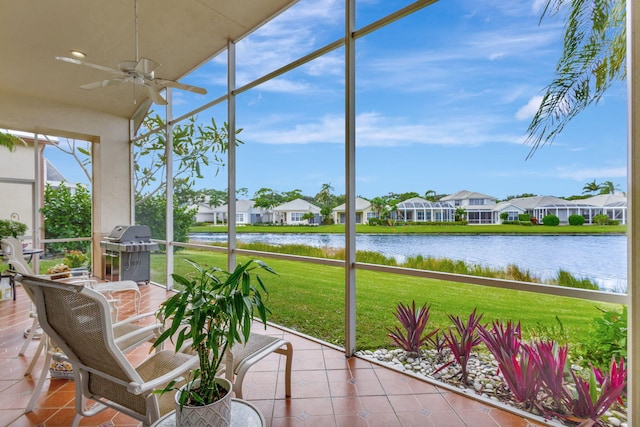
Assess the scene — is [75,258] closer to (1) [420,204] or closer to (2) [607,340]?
(1) [420,204]

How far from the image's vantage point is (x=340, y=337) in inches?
184

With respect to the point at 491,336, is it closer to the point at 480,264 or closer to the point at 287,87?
the point at 480,264

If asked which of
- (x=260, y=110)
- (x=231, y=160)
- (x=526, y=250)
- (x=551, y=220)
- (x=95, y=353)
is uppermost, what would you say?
(x=260, y=110)

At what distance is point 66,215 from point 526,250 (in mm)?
8097

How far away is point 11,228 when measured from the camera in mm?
5570

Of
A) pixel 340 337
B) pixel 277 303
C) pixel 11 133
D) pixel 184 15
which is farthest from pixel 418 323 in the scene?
pixel 11 133

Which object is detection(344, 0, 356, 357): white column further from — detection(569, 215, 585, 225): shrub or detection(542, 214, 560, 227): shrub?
detection(569, 215, 585, 225): shrub

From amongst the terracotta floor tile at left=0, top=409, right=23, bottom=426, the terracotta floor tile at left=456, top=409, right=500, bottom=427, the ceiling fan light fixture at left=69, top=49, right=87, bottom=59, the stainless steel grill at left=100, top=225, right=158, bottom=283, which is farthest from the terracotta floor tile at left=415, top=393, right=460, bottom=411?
the ceiling fan light fixture at left=69, top=49, right=87, bottom=59

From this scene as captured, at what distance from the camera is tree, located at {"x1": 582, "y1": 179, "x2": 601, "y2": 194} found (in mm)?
2295

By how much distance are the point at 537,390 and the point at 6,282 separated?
24.1ft

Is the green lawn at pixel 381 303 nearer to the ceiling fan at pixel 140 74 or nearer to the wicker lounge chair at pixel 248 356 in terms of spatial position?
the wicker lounge chair at pixel 248 356

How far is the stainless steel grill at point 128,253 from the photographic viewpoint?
584cm

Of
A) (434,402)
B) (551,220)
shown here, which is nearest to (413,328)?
(434,402)

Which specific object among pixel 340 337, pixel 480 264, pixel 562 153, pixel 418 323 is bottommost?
pixel 340 337
